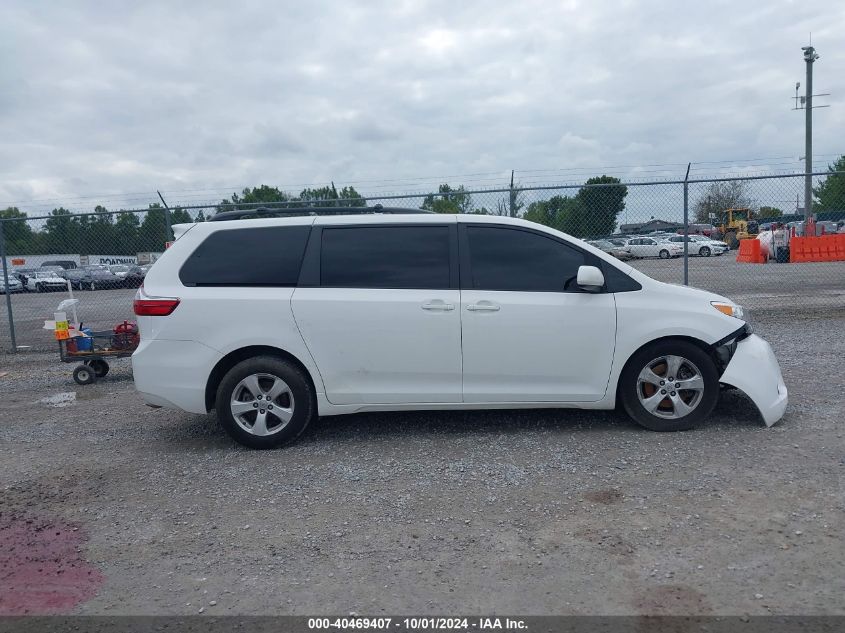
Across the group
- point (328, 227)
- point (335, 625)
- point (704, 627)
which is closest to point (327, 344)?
point (328, 227)

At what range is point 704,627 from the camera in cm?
293

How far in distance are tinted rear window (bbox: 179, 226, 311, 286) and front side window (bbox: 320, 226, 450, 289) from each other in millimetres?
242

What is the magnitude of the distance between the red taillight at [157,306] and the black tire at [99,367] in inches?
159

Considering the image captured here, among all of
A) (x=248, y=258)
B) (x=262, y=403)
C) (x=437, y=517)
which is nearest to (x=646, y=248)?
(x=248, y=258)

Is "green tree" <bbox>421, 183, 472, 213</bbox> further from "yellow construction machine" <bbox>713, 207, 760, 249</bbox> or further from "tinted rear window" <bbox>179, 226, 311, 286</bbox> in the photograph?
"yellow construction machine" <bbox>713, 207, 760, 249</bbox>

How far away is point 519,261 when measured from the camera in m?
5.52

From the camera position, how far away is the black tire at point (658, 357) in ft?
17.7

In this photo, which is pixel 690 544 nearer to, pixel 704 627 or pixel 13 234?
pixel 704 627

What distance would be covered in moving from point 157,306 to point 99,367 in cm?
420

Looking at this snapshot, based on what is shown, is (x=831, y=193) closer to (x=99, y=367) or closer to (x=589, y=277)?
(x=589, y=277)

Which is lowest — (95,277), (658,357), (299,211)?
(658,357)

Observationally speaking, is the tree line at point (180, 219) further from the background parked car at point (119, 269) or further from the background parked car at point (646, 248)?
the background parked car at point (646, 248)

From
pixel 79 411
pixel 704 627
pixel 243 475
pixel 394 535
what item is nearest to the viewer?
pixel 704 627

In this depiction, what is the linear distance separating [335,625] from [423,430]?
9.29 feet
